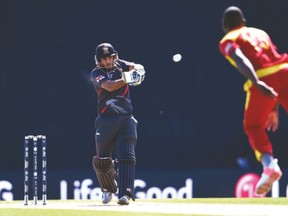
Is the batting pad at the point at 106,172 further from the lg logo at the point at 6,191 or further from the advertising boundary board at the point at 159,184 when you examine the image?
the lg logo at the point at 6,191

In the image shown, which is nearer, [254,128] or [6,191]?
[254,128]

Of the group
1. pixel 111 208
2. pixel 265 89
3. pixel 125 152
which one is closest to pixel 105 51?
pixel 125 152

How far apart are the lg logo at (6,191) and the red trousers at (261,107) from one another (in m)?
7.42

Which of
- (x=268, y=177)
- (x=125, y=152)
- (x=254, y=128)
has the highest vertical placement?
(x=125, y=152)

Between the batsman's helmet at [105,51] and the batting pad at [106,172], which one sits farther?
the batting pad at [106,172]

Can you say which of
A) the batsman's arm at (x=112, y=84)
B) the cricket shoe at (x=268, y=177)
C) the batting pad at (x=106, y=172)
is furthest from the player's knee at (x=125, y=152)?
the cricket shoe at (x=268, y=177)

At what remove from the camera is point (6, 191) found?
15945 mm

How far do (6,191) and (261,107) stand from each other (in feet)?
25.0

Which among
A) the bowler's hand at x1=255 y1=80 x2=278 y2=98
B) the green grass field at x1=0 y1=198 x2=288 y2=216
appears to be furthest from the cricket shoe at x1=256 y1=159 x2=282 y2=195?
the green grass field at x1=0 y1=198 x2=288 y2=216

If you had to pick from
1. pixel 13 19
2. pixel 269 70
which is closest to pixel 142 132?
pixel 13 19

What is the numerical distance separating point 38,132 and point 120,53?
166 cm

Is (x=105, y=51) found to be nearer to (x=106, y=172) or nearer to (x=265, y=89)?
(x=106, y=172)

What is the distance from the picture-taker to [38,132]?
54.4ft

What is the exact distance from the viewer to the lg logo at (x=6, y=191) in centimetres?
1588
